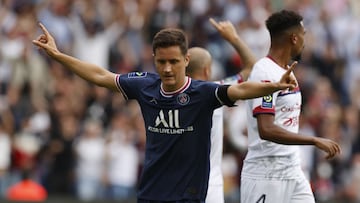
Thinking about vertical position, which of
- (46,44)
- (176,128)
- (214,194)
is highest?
(46,44)

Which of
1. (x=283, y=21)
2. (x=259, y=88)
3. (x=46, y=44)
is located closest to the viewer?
(x=259, y=88)

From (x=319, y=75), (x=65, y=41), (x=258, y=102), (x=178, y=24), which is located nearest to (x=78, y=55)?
(x=65, y=41)

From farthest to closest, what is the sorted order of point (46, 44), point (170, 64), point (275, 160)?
1. point (275, 160)
2. point (46, 44)
3. point (170, 64)

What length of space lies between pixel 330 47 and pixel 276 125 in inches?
435

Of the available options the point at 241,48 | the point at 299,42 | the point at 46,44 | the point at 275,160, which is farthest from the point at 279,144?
the point at 46,44

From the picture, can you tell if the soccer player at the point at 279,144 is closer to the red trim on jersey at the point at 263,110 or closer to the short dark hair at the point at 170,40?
the red trim on jersey at the point at 263,110

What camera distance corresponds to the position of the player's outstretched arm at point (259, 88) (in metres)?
8.74

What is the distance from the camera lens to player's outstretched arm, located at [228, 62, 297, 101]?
8.74m

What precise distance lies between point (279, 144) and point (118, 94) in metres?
8.31

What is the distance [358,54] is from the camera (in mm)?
20844

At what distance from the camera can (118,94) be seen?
60.4ft

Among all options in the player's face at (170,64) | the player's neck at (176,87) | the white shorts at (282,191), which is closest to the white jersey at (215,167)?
the white shorts at (282,191)

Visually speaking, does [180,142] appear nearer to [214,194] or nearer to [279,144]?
[279,144]

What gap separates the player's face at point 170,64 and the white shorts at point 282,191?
5.85 feet
